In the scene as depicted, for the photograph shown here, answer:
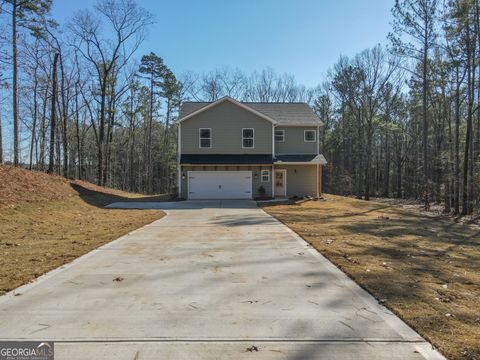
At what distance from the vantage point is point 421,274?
6.71 meters

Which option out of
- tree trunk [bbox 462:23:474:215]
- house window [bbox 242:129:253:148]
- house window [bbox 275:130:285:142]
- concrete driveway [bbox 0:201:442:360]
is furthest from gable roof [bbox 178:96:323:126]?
concrete driveway [bbox 0:201:442:360]

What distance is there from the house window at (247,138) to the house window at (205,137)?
7.27ft

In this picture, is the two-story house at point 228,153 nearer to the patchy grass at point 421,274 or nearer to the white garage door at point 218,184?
the white garage door at point 218,184

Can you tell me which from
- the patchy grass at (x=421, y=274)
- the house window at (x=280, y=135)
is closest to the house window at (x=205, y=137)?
the house window at (x=280, y=135)

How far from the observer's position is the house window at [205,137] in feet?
85.8

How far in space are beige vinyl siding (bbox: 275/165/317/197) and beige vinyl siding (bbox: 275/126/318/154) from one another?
1.37 meters

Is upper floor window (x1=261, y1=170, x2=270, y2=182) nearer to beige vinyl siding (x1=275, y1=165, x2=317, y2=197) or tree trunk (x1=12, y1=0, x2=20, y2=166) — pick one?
beige vinyl siding (x1=275, y1=165, x2=317, y2=197)

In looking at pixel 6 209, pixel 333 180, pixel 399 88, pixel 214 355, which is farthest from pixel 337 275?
pixel 333 180

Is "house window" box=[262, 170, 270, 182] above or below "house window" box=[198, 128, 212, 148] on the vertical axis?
below

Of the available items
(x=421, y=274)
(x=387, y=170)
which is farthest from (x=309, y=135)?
(x=387, y=170)

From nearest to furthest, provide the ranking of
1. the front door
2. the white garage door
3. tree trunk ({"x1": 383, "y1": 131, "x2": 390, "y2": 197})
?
the white garage door, the front door, tree trunk ({"x1": 383, "y1": 131, "x2": 390, "y2": 197})

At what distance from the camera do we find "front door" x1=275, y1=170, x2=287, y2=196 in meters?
27.6

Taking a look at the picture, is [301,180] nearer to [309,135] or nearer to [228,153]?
[309,135]

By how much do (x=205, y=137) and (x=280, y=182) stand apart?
598cm
